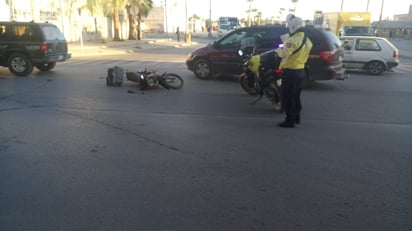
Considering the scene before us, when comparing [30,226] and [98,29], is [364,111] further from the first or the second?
[98,29]

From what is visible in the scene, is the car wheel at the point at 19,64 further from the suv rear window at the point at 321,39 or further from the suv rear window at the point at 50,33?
the suv rear window at the point at 321,39

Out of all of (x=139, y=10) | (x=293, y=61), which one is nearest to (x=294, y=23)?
(x=293, y=61)

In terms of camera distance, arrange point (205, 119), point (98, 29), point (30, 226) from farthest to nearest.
→ point (98, 29) < point (205, 119) < point (30, 226)

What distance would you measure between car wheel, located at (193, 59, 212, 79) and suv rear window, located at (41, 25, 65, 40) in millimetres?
5369

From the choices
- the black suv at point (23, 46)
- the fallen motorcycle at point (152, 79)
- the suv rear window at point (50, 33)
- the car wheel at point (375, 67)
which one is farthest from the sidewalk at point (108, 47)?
the car wheel at point (375, 67)

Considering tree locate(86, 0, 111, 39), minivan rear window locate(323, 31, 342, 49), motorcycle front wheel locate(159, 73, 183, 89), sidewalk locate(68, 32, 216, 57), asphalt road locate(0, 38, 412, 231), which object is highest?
tree locate(86, 0, 111, 39)

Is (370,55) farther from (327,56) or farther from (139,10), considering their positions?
(139,10)

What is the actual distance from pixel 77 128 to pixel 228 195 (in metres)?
3.52

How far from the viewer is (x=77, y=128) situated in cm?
628

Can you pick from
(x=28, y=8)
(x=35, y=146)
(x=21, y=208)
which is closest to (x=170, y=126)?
(x=35, y=146)

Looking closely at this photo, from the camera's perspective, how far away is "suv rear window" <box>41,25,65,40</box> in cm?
1287

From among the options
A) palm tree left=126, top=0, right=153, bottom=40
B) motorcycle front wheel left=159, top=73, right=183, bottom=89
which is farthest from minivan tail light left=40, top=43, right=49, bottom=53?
palm tree left=126, top=0, right=153, bottom=40

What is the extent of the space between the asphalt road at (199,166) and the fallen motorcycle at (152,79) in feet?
4.86

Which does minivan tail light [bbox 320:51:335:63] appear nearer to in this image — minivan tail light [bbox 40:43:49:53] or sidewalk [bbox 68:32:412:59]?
minivan tail light [bbox 40:43:49:53]
